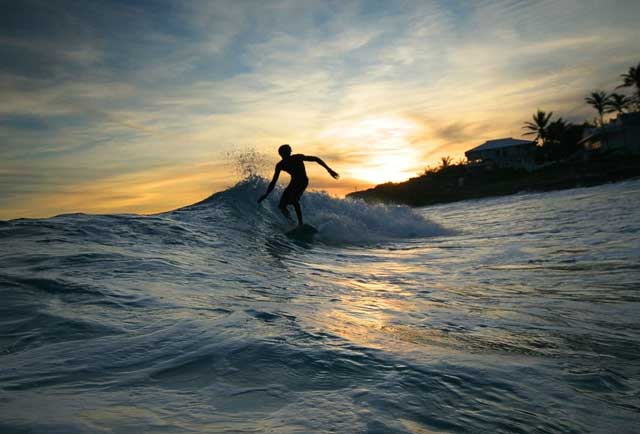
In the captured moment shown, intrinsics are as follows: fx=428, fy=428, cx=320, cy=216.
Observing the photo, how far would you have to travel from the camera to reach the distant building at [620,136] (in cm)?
3912

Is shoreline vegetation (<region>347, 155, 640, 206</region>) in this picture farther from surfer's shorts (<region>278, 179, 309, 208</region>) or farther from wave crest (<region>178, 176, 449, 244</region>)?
surfer's shorts (<region>278, 179, 309, 208</region>)

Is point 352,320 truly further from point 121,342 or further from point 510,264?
point 510,264

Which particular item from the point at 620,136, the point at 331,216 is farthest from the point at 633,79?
the point at 331,216

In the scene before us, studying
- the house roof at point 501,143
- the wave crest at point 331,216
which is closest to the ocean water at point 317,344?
the wave crest at point 331,216

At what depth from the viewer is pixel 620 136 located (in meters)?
40.8

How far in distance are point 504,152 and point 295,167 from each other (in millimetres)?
49139

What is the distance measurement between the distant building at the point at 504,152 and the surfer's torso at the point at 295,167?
149ft

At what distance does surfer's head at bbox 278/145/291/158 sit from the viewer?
31.9 feet

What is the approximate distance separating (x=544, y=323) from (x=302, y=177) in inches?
311

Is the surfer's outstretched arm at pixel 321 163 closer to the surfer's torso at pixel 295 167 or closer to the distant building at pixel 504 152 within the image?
the surfer's torso at pixel 295 167

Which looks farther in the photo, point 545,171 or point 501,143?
point 501,143

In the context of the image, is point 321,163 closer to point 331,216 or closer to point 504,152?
point 331,216

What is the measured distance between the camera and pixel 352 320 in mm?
2912

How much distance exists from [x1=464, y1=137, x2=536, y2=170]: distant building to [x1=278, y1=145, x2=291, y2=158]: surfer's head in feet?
150
